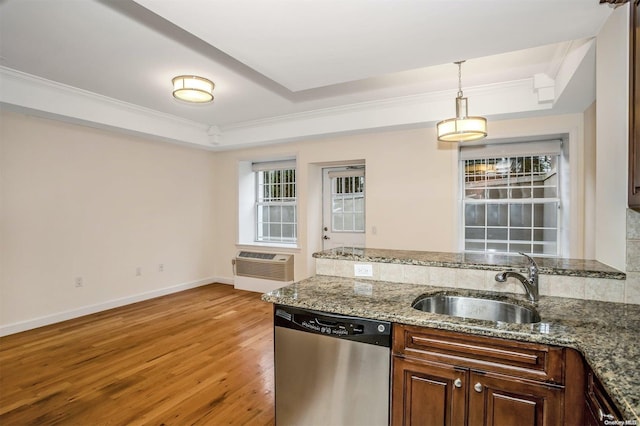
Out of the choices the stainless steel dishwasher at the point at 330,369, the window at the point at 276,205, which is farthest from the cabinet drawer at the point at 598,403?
the window at the point at 276,205

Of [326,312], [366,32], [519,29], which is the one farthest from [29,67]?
[519,29]

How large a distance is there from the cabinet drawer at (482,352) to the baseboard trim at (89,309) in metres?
4.25

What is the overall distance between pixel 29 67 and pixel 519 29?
4.22m

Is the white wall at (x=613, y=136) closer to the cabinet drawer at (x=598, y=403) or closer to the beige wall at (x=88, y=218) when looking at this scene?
the cabinet drawer at (x=598, y=403)

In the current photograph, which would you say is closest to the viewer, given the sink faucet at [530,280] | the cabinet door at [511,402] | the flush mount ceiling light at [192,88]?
the cabinet door at [511,402]

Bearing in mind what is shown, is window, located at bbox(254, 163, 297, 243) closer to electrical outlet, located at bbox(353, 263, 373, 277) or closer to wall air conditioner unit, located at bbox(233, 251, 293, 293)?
wall air conditioner unit, located at bbox(233, 251, 293, 293)

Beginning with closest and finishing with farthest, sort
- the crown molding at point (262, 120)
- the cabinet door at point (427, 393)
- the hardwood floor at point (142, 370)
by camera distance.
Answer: the cabinet door at point (427, 393)
the hardwood floor at point (142, 370)
the crown molding at point (262, 120)

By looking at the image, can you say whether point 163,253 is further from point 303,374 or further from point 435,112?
point 435,112

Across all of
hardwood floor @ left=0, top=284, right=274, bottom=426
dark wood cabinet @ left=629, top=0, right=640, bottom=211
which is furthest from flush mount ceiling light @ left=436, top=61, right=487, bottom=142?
hardwood floor @ left=0, top=284, right=274, bottom=426

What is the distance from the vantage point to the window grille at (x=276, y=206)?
18.9 feet

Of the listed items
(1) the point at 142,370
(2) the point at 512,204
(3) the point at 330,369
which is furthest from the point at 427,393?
(2) the point at 512,204

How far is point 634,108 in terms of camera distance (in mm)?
1500

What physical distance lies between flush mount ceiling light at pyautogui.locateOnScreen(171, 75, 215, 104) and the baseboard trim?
3.01m

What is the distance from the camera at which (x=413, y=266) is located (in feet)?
7.18
